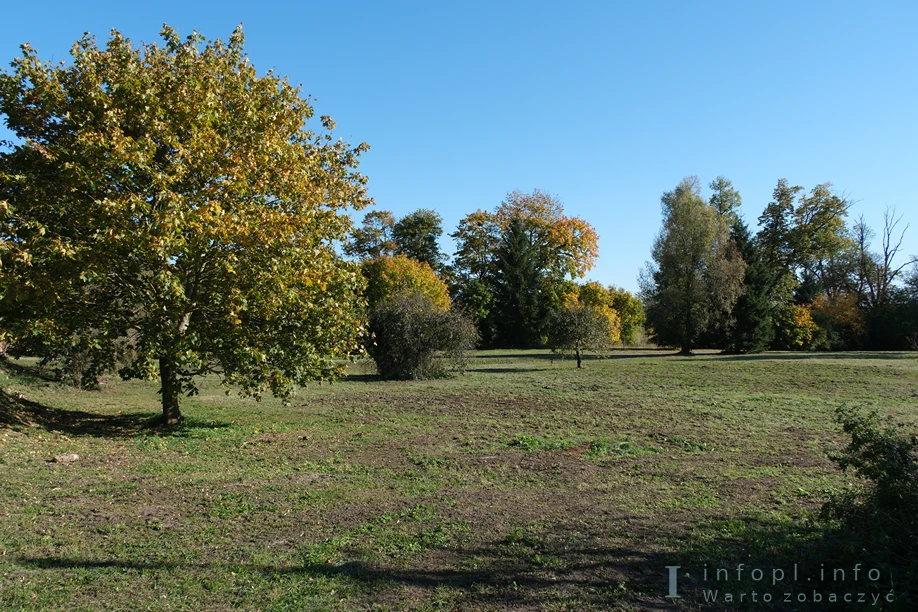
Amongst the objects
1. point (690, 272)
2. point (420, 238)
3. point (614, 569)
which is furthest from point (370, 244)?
point (614, 569)

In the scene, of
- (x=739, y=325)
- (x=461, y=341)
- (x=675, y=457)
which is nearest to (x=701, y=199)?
(x=739, y=325)

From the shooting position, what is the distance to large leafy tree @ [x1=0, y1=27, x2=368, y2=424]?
891 centimetres

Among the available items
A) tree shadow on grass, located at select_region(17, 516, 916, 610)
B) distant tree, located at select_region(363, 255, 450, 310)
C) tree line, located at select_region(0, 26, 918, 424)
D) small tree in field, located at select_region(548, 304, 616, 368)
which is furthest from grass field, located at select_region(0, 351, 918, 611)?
distant tree, located at select_region(363, 255, 450, 310)

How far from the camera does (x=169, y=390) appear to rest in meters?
11.0

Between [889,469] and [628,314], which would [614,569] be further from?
[628,314]

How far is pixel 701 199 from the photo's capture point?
139ft

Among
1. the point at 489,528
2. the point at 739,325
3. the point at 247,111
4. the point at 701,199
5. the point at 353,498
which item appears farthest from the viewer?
the point at 701,199

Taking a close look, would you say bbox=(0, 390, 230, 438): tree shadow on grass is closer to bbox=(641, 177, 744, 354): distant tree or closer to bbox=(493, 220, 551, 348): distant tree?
bbox=(641, 177, 744, 354): distant tree

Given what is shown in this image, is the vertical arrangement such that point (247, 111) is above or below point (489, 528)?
above

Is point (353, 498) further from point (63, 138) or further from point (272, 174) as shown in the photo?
point (63, 138)

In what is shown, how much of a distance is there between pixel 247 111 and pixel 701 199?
38.4 m

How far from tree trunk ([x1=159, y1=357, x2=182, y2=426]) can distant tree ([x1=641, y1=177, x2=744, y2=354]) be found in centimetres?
3276

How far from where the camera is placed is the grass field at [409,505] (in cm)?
429

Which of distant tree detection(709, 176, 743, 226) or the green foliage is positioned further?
distant tree detection(709, 176, 743, 226)
